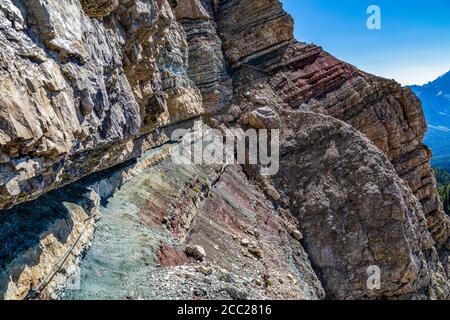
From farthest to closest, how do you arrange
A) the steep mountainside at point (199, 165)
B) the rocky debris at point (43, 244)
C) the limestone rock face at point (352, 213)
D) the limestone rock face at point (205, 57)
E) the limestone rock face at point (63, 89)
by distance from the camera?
1. the limestone rock face at point (205, 57)
2. the limestone rock face at point (352, 213)
3. the steep mountainside at point (199, 165)
4. the rocky debris at point (43, 244)
5. the limestone rock face at point (63, 89)

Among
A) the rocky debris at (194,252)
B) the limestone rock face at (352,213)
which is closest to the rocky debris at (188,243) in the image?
the rocky debris at (194,252)

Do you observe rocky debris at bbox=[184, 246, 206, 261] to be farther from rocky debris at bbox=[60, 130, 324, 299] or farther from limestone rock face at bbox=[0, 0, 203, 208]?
limestone rock face at bbox=[0, 0, 203, 208]

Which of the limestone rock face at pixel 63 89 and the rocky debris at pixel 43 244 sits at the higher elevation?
the limestone rock face at pixel 63 89

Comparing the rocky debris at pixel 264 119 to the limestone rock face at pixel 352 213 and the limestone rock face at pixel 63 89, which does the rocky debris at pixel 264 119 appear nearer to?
the limestone rock face at pixel 352 213

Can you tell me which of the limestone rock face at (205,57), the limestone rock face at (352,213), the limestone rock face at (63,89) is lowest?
the limestone rock face at (352,213)

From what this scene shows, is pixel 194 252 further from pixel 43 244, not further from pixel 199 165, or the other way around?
pixel 199 165

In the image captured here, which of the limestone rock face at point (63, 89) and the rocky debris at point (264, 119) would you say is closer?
the limestone rock face at point (63, 89)

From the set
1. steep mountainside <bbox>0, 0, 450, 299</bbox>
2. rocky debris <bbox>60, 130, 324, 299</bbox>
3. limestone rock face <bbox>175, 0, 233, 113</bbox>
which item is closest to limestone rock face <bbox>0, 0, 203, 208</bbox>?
steep mountainside <bbox>0, 0, 450, 299</bbox>

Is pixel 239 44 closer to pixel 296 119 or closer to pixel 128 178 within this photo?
pixel 296 119
